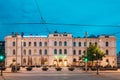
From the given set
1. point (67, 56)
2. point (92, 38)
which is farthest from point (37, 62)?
point (92, 38)

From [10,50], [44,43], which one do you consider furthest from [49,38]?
[10,50]

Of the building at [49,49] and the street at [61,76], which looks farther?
the building at [49,49]

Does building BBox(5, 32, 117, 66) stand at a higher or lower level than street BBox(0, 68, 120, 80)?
higher

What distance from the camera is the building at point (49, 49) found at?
155000mm

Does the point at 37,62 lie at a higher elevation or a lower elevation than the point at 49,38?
lower

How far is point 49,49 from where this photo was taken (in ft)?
510

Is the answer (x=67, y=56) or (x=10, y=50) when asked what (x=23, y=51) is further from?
(x=67, y=56)

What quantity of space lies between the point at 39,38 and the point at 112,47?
102 ft

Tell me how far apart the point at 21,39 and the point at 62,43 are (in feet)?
56.4

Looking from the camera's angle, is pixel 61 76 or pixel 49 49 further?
pixel 49 49

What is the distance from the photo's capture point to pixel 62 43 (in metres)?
156

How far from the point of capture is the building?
155m

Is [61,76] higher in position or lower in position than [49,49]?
lower

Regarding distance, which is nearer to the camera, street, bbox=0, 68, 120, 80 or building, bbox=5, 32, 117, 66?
street, bbox=0, 68, 120, 80
